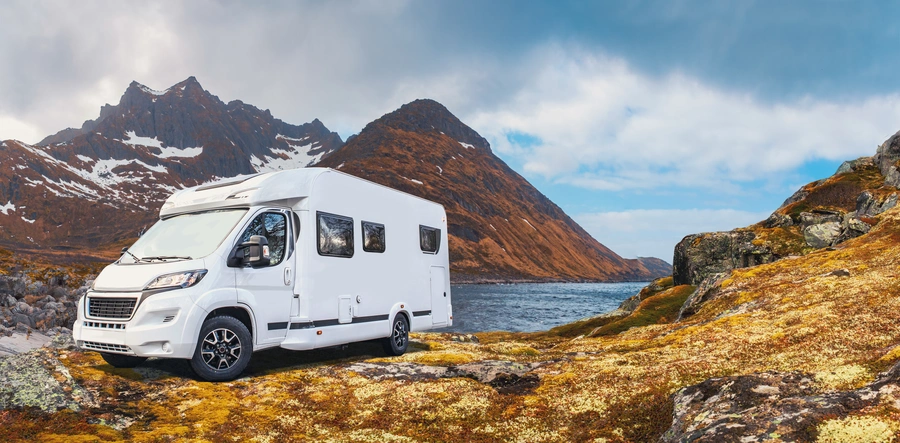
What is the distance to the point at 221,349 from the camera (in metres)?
11.3

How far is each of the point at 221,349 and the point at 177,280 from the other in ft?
6.12

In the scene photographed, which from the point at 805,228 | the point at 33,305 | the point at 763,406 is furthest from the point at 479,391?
the point at 805,228

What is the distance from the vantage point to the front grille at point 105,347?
10.4 m

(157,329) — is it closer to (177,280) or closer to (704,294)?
(177,280)

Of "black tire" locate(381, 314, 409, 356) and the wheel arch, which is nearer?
the wheel arch

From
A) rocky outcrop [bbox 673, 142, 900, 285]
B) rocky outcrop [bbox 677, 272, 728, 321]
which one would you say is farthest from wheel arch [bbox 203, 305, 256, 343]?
rocky outcrop [bbox 673, 142, 900, 285]

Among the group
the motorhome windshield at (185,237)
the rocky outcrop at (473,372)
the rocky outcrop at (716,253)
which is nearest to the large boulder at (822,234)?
the rocky outcrop at (716,253)

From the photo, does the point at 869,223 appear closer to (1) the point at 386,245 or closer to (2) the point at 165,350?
(1) the point at 386,245

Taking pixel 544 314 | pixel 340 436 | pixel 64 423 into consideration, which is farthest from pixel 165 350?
pixel 544 314

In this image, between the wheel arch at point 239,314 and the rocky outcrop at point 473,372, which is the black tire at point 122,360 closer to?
the wheel arch at point 239,314

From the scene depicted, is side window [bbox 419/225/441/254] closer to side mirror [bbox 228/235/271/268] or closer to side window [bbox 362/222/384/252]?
side window [bbox 362/222/384/252]

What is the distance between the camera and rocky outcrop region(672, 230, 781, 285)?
34062 mm

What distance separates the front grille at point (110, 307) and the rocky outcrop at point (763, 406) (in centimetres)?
1035

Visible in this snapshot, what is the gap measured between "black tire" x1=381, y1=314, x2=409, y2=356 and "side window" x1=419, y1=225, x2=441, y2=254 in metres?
2.78
